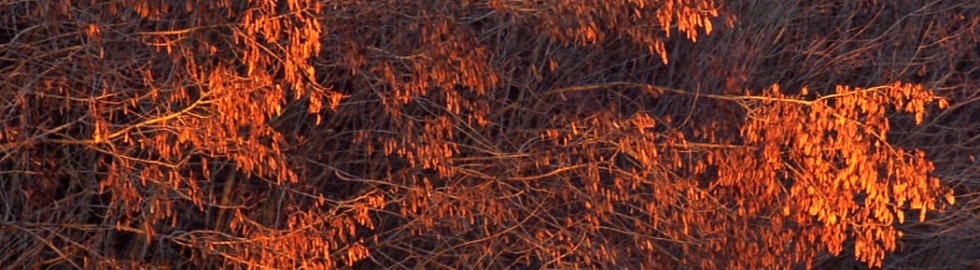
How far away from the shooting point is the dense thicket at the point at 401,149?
285 inches

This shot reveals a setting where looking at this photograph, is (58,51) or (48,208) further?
(48,208)

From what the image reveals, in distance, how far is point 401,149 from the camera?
7.85 meters

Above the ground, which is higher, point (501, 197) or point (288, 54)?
point (288, 54)

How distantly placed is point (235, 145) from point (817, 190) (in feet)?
8.54

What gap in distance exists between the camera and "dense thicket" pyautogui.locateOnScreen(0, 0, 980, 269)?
23.7 ft

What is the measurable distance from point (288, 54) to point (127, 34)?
0.91 m

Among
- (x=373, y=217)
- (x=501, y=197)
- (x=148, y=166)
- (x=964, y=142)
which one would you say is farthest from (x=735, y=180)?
(x=964, y=142)

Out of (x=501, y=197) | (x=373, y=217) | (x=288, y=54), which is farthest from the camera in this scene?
(x=373, y=217)

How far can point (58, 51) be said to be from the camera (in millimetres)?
7285

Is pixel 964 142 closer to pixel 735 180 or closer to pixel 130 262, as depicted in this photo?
pixel 735 180

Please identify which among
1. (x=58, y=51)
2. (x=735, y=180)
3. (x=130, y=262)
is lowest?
(x=130, y=262)

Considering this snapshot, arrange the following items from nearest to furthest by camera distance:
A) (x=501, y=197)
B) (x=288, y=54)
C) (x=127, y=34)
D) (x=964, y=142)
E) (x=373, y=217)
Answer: (x=288, y=54) < (x=127, y=34) < (x=501, y=197) < (x=373, y=217) < (x=964, y=142)

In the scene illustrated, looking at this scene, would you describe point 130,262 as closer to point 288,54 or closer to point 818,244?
point 288,54

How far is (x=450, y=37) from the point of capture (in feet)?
24.5
